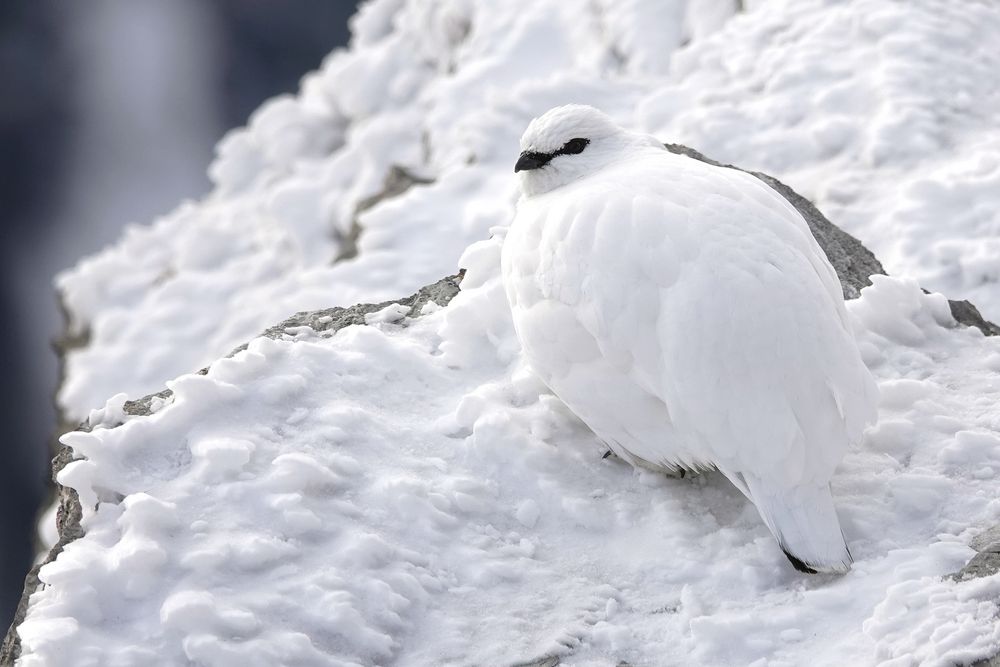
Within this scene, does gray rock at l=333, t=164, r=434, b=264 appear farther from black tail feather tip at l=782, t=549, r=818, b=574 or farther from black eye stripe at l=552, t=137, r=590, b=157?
black tail feather tip at l=782, t=549, r=818, b=574

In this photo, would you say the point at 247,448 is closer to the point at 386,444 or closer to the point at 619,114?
the point at 386,444

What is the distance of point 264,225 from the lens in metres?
6.66

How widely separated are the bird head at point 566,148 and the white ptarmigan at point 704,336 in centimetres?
24

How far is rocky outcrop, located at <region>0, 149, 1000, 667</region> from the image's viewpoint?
215cm

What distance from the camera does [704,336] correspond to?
2.26 meters

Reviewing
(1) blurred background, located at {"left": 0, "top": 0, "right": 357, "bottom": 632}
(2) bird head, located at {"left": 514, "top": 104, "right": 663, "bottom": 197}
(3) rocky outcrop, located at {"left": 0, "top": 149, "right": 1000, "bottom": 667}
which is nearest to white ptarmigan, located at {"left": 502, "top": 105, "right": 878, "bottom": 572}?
(2) bird head, located at {"left": 514, "top": 104, "right": 663, "bottom": 197}

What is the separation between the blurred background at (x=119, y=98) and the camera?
1023cm

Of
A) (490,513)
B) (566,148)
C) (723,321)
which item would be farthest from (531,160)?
(490,513)

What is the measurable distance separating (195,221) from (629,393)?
5.27 meters

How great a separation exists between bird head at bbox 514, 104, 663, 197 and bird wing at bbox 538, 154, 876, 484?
38 cm

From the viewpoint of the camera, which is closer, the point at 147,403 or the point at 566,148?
the point at 147,403

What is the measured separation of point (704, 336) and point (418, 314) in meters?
1.06

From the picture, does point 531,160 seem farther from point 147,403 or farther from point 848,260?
point 147,403

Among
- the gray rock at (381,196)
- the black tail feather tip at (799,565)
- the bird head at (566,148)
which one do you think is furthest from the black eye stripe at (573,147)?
the gray rock at (381,196)
